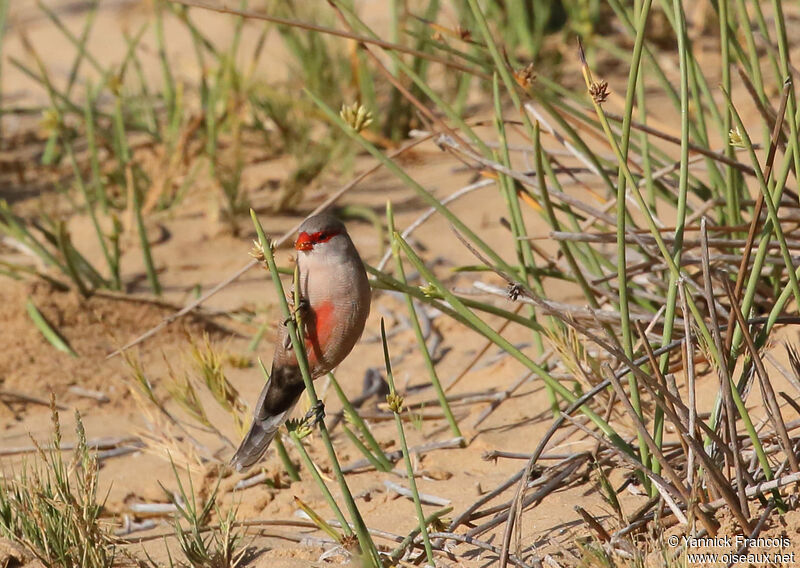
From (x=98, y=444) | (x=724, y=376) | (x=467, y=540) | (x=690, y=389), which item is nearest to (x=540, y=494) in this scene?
(x=467, y=540)

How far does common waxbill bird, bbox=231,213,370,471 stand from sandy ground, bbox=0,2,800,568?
410 millimetres

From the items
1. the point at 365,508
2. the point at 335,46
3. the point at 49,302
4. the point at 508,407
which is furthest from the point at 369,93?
the point at 365,508

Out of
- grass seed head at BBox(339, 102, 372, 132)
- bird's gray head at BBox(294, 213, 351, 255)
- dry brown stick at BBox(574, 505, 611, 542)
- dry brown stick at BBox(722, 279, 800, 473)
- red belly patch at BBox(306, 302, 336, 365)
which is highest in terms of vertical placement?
grass seed head at BBox(339, 102, 372, 132)

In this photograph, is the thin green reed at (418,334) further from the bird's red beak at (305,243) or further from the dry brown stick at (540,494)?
the dry brown stick at (540,494)

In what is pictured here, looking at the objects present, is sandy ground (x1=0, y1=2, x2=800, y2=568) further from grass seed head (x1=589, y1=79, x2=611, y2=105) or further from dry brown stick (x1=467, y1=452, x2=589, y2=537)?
grass seed head (x1=589, y1=79, x2=611, y2=105)

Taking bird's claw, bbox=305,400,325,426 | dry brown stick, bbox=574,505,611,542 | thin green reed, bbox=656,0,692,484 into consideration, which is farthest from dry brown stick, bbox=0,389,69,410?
thin green reed, bbox=656,0,692,484

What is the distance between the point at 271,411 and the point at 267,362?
4.68ft

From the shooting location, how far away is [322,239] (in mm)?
2133

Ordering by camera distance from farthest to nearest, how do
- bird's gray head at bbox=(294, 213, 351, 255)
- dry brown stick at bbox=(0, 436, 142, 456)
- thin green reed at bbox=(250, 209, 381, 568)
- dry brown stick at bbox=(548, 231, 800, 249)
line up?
dry brown stick at bbox=(0, 436, 142, 456) → dry brown stick at bbox=(548, 231, 800, 249) → bird's gray head at bbox=(294, 213, 351, 255) → thin green reed at bbox=(250, 209, 381, 568)

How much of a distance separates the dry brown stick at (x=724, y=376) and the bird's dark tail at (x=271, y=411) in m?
0.90

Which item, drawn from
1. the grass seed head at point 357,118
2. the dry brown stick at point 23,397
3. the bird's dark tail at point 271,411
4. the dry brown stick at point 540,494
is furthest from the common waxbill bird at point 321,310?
the dry brown stick at point 23,397

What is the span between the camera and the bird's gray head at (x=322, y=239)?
83.7 inches

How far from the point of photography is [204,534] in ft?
8.43

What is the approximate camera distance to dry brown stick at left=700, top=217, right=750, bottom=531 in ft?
6.07
